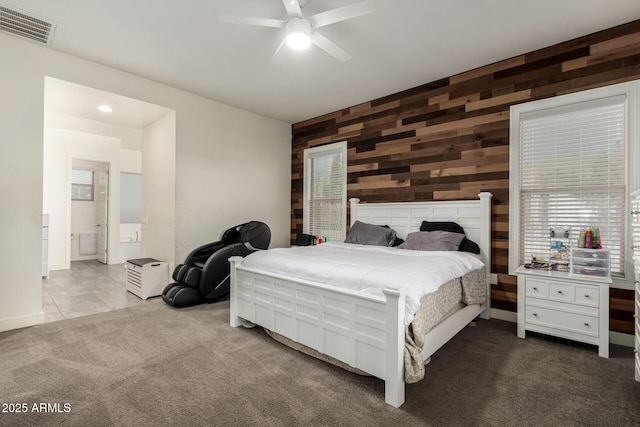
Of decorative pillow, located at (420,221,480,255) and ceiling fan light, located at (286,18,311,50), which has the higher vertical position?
ceiling fan light, located at (286,18,311,50)

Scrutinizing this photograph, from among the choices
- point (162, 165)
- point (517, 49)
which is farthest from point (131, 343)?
point (517, 49)

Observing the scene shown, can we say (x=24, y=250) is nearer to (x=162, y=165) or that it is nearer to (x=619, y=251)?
(x=162, y=165)

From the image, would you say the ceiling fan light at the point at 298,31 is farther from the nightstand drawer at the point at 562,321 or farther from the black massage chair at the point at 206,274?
the nightstand drawer at the point at 562,321

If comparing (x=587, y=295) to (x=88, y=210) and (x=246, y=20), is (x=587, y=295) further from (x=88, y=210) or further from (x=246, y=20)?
(x=88, y=210)

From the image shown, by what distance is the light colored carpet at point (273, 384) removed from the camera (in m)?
1.68

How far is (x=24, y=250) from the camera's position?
118 inches

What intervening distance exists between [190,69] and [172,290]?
2687mm

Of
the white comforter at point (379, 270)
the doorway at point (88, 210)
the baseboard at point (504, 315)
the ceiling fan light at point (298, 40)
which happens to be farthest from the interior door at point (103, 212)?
the baseboard at point (504, 315)

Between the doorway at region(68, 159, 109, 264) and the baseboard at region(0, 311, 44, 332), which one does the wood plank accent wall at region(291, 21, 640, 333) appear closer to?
the baseboard at region(0, 311, 44, 332)

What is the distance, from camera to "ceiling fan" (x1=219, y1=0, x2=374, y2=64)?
87.1 inches

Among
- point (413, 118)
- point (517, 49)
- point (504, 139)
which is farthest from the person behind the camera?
point (413, 118)

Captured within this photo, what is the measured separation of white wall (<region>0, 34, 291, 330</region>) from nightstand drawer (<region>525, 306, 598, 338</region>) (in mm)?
3966

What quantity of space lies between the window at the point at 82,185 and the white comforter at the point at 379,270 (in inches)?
256

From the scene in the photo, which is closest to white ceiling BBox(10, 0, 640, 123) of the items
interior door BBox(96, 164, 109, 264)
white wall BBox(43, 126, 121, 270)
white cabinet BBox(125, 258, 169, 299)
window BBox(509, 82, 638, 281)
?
window BBox(509, 82, 638, 281)
